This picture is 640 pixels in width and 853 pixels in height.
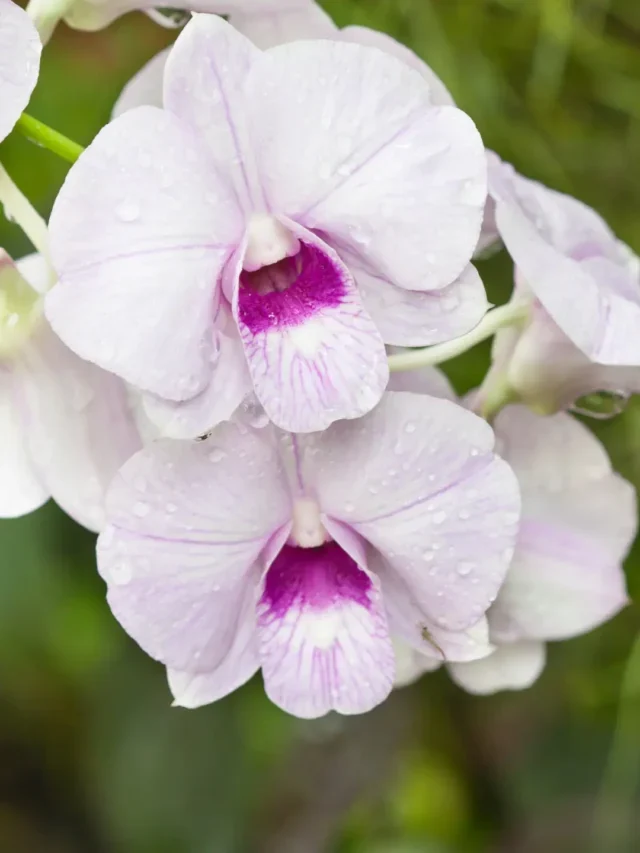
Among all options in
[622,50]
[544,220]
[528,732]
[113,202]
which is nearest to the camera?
[113,202]

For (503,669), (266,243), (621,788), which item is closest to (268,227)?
(266,243)

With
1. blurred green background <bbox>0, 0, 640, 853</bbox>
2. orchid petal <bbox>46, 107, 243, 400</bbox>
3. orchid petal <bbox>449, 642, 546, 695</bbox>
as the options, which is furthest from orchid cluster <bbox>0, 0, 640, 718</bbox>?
blurred green background <bbox>0, 0, 640, 853</bbox>

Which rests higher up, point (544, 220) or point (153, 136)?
point (153, 136)

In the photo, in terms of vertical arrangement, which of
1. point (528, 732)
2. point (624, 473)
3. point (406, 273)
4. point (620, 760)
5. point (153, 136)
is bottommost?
point (528, 732)

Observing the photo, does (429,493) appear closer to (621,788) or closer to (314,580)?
(314,580)

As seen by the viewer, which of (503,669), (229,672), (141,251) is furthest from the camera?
(503,669)

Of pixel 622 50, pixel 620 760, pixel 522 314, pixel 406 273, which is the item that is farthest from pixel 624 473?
pixel 406 273

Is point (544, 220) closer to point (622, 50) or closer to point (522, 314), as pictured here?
point (522, 314)
